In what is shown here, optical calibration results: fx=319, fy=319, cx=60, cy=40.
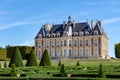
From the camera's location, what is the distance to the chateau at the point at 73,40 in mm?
60094

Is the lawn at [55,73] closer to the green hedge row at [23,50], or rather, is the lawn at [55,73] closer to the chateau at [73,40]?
the chateau at [73,40]

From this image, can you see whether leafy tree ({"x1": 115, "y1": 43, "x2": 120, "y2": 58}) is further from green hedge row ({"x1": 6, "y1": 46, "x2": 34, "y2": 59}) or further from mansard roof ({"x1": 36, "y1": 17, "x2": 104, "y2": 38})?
green hedge row ({"x1": 6, "y1": 46, "x2": 34, "y2": 59})

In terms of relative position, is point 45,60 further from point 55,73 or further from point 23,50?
point 23,50

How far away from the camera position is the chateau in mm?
60094

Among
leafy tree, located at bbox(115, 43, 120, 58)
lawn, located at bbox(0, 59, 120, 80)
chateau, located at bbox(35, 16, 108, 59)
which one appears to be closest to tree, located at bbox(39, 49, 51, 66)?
lawn, located at bbox(0, 59, 120, 80)

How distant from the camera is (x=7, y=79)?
56.6ft

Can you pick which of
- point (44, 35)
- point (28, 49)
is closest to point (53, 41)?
point (44, 35)

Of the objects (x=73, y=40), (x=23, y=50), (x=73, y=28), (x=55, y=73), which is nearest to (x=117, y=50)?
(x=73, y=40)

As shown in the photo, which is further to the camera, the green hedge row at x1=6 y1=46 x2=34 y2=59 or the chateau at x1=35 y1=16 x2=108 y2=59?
the green hedge row at x1=6 y1=46 x2=34 y2=59

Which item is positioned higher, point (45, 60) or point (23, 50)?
point (23, 50)

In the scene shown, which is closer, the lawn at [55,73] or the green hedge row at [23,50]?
the lawn at [55,73]

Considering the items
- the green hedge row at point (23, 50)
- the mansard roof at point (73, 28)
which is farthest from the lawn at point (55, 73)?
the green hedge row at point (23, 50)

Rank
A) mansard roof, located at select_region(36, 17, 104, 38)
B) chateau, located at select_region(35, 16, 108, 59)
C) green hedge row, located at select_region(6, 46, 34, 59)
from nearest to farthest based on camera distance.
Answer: chateau, located at select_region(35, 16, 108, 59) → mansard roof, located at select_region(36, 17, 104, 38) → green hedge row, located at select_region(6, 46, 34, 59)

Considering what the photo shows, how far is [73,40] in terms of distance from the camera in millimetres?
62250
